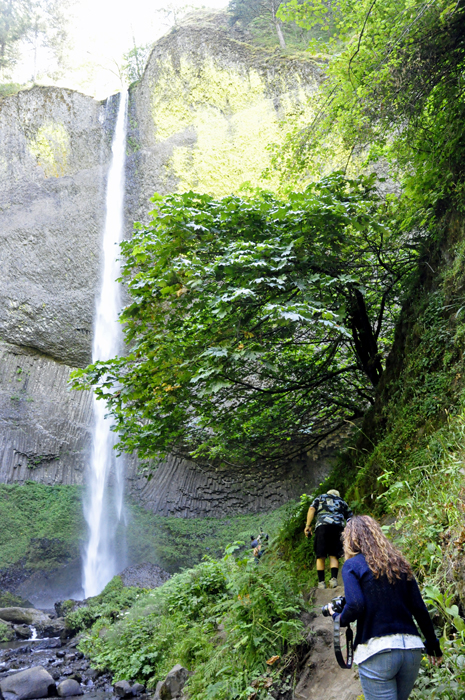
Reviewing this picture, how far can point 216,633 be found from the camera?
6180 millimetres

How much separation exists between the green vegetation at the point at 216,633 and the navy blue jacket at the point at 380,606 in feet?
7.10

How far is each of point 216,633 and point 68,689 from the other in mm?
2952

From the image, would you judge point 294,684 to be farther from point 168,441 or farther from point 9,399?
point 9,399

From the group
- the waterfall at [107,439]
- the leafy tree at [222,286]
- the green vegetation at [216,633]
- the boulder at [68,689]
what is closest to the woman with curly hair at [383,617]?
the green vegetation at [216,633]

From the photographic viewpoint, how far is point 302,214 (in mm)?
5559

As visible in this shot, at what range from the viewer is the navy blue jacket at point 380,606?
2.43 metres

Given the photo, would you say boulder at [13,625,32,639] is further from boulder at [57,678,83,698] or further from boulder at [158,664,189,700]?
boulder at [158,664,189,700]

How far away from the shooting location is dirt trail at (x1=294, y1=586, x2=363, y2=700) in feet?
11.8

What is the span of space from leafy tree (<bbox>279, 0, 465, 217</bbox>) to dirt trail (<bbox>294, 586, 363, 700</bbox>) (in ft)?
17.0

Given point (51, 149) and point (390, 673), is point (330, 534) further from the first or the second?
point (51, 149)

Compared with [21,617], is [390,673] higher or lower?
higher

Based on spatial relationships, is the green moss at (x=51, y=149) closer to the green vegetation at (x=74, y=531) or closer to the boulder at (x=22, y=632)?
the green vegetation at (x=74, y=531)

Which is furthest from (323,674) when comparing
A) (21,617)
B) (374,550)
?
(21,617)

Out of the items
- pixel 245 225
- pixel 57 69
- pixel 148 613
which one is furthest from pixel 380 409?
pixel 57 69
